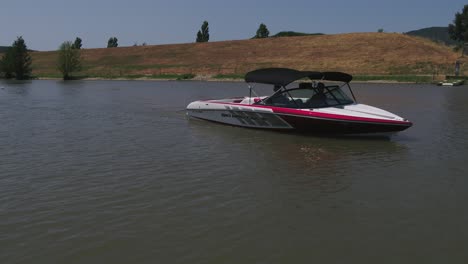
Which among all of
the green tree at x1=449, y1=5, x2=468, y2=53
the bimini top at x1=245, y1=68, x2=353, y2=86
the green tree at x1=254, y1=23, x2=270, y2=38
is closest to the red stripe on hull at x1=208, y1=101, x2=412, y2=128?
the bimini top at x1=245, y1=68, x2=353, y2=86

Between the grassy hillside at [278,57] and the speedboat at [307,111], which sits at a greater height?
the grassy hillside at [278,57]

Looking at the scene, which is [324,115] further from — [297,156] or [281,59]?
[281,59]

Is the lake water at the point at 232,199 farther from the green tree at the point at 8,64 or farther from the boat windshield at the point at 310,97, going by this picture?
the green tree at the point at 8,64

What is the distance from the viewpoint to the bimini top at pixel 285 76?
14.3 meters

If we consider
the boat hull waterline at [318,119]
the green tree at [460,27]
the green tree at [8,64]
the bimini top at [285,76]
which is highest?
the green tree at [460,27]

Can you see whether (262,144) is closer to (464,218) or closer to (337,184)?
(337,184)

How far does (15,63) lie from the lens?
7894 centimetres

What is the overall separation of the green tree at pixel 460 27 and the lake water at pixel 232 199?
91923 mm

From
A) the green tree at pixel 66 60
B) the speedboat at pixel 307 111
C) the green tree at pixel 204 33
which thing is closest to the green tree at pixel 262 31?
the green tree at pixel 204 33

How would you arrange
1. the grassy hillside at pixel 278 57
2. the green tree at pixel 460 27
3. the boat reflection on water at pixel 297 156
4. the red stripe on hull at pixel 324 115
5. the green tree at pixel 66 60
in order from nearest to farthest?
the boat reflection on water at pixel 297 156 < the red stripe on hull at pixel 324 115 < the grassy hillside at pixel 278 57 < the green tree at pixel 66 60 < the green tree at pixel 460 27

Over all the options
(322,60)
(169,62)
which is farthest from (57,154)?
(169,62)

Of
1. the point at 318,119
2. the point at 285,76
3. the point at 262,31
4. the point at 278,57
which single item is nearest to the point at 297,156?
the point at 318,119

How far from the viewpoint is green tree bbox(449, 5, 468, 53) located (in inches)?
3671

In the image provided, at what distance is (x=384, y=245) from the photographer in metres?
5.61
